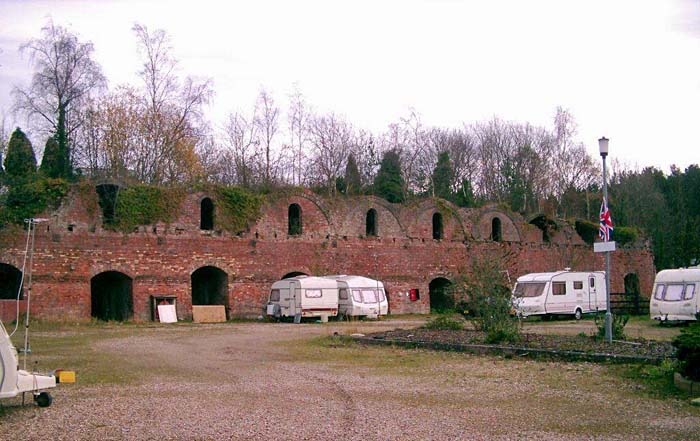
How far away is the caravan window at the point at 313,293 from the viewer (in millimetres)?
30969

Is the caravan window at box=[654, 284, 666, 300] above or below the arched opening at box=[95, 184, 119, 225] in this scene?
below

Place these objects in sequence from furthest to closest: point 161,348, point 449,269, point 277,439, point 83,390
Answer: point 449,269
point 161,348
point 83,390
point 277,439

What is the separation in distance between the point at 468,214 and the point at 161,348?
82.7 ft

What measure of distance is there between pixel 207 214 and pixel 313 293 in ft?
22.5

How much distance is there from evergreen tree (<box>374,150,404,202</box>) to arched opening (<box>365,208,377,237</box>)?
33.7ft

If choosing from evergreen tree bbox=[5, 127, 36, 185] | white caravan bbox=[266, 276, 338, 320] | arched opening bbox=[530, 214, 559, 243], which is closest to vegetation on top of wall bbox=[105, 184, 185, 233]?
white caravan bbox=[266, 276, 338, 320]

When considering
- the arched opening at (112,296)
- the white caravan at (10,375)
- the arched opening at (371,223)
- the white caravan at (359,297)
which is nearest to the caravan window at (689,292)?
the white caravan at (359,297)

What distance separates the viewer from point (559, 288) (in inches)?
1304

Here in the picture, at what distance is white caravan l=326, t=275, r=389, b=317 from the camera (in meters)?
32.1

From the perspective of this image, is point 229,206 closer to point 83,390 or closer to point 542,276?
point 542,276

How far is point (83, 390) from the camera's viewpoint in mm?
12062

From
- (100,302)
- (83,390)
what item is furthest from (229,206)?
(83,390)

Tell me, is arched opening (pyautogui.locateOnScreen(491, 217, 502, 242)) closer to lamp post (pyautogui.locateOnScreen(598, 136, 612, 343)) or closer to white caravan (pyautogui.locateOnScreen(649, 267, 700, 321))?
white caravan (pyautogui.locateOnScreen(649, 267, 700, 321))

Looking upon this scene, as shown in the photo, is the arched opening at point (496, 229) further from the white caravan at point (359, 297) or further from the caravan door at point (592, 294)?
the white caravan at point (359, 297)
